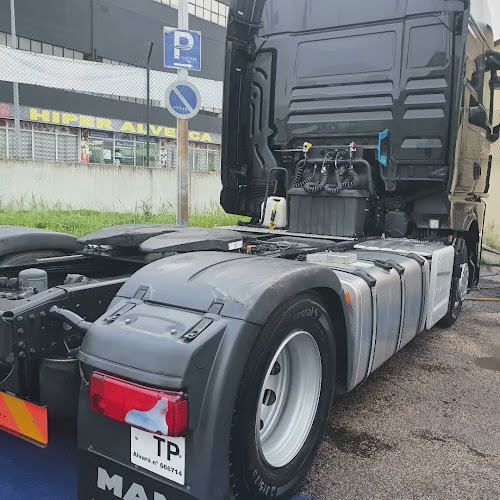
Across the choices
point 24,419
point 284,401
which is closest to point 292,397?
point 284,401

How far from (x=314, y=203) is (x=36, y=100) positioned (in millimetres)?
23579

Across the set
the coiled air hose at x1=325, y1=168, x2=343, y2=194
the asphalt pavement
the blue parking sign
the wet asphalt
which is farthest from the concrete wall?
the asphalt pavement

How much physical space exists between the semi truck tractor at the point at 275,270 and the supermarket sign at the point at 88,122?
19.3 metres

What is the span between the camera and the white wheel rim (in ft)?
7.66

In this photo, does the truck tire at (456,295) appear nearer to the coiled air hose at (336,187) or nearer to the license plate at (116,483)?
the coiled air hose at (336,187)

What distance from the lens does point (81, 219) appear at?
811cm

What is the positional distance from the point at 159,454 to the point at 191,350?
1.31 feet

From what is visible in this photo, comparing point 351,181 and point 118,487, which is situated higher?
point 351,181

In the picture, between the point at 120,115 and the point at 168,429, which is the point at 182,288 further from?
the point at 120,115

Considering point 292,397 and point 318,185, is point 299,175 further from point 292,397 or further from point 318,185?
point 292,397

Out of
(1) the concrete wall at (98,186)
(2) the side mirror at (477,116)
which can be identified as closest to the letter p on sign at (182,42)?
(2) the side mirror at (477,116)

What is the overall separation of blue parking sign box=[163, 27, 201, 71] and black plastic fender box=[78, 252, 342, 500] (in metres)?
4.42

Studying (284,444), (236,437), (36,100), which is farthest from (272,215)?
(36,100)

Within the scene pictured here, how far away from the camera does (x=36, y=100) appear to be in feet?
81.3
